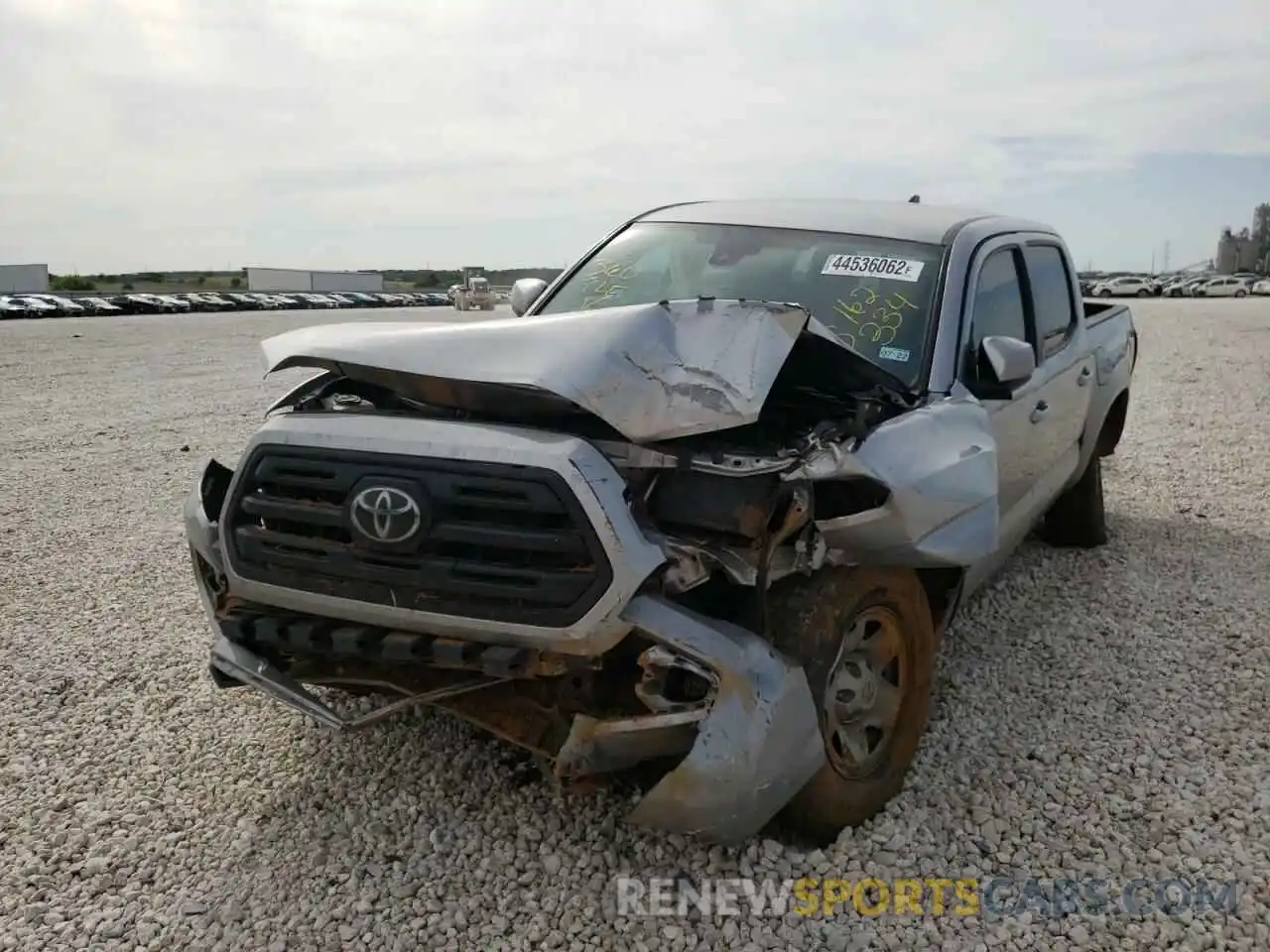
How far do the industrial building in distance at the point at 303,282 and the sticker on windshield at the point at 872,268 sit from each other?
77.4 m

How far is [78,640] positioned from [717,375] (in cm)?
336

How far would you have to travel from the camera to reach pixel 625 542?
2467 millimetres

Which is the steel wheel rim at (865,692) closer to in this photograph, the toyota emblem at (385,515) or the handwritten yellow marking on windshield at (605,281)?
the toyota emblem at (385,515)

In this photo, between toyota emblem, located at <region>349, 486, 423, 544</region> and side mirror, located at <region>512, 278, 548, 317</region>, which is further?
side mirror, located at <region>512, 278, 548, 317</region>

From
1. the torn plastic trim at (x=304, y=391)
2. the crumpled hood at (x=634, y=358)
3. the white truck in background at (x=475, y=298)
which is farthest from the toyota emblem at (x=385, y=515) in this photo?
the white truck in background at (x=475, y=298)

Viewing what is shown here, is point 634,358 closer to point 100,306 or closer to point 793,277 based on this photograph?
point 793,277

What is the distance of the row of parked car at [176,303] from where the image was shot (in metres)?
41.9

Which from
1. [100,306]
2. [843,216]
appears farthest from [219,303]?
[843,216]

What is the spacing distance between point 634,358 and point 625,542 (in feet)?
1.66

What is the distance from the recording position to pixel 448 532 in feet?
8.27

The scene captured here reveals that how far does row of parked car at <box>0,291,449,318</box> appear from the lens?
1649 inches

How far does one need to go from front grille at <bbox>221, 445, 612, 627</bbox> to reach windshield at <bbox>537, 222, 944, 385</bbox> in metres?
1.46

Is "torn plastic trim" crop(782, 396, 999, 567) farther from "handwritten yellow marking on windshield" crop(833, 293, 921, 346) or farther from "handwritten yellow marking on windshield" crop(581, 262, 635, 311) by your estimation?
"handwritten yellow marking on windshield" crop(581, 262, 635, 311)

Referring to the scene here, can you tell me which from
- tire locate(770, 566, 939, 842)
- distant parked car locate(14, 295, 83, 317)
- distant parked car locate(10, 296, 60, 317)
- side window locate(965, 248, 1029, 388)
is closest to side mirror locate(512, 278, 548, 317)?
side window locate(965, 248, 1029, 388)
